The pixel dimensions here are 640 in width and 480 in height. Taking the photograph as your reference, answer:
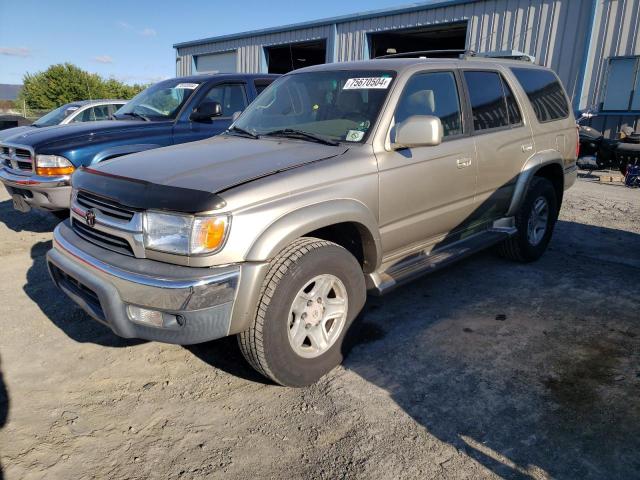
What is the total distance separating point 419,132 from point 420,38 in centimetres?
1608

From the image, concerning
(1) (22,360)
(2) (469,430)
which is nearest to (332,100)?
(2) (469,430)

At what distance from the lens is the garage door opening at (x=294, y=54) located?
18.7 meters

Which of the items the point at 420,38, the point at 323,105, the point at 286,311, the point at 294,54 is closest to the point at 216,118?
the point at 323,105

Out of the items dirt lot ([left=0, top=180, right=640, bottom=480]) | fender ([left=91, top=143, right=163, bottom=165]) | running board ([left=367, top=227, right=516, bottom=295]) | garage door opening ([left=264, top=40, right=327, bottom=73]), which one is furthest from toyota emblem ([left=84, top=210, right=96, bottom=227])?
garage door opening ([left=264, top=40, right=327, bottom=73])

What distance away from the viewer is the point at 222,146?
3.46 m

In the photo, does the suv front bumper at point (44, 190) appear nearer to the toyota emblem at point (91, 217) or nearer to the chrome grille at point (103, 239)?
the chrome grille at point (103, 239)

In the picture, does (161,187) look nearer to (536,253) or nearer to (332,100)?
(332,100)

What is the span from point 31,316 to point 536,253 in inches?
186

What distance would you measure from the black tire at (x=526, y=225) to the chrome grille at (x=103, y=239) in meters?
3.56

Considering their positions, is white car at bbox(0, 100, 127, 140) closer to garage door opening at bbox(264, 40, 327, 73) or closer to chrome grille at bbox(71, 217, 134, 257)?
chrome grille at bbox(71, 217, 134, 257)

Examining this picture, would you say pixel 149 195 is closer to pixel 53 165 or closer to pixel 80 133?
pixel 53 165

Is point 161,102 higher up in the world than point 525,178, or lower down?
higher up

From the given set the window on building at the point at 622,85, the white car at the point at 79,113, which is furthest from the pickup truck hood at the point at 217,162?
the window on building at the point at 622,85

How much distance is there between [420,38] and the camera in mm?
17578
